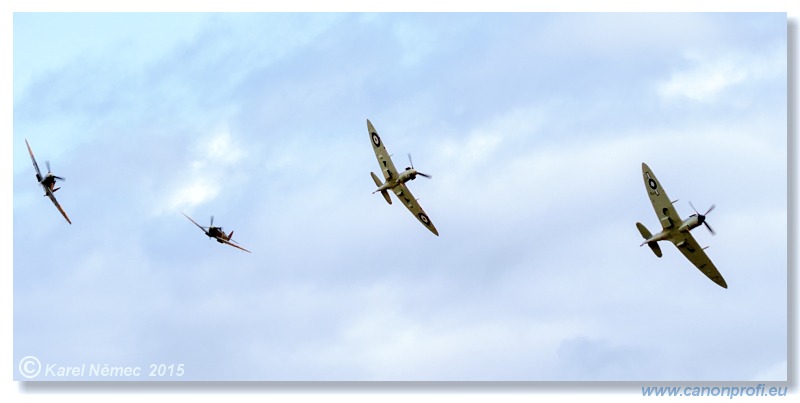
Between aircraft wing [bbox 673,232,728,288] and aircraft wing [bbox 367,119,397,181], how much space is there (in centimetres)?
1615

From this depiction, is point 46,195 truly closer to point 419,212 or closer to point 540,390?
point 419,212

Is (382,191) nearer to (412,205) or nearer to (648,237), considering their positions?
(412,205)

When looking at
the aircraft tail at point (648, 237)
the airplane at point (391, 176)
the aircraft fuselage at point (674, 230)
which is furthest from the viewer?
the airplane at point (391, 176)

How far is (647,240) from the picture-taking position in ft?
236

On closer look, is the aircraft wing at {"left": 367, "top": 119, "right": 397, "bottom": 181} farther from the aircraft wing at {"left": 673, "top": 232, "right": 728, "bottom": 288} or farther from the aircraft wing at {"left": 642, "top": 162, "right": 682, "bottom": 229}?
the aircraft wing at {"left": 673, "top": 232, "right": 728, "bottom": 288}

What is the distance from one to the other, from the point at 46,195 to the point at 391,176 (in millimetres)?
18210

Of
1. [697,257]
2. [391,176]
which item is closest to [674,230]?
[697,257]

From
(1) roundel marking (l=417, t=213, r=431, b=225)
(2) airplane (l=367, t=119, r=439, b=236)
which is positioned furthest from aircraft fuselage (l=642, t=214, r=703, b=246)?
(1) roundel marking (l=417, t=213, r=431, b=225)

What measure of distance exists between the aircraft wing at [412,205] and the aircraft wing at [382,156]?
867 mm

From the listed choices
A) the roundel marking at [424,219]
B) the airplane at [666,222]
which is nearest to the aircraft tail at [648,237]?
the airplane at [666,222]

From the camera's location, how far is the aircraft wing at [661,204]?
72250 millimetres

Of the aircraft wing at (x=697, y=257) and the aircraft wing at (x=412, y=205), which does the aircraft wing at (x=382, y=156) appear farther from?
the aircraft wing at (x=697, y=257)

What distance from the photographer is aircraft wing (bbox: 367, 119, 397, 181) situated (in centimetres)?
8031

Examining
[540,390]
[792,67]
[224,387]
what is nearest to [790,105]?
[792,67]
